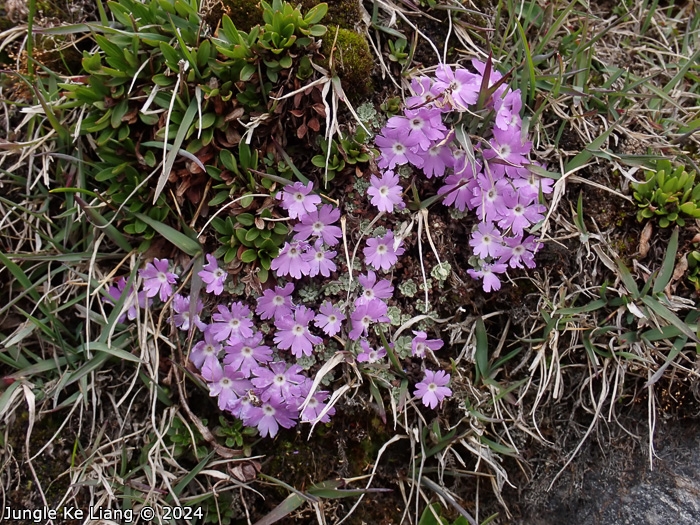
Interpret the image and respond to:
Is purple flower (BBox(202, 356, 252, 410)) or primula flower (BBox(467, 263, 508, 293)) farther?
primula flower (BBox(467, 263, 508, 293))

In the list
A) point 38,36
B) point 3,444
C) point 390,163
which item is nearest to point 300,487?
point 3,444

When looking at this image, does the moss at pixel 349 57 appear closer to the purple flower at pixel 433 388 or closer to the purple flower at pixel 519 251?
the purple flower at pixel 519 251

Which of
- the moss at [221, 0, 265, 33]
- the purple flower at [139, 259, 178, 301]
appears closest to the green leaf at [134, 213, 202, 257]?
the purple flower at [139, 259, 178, 301]

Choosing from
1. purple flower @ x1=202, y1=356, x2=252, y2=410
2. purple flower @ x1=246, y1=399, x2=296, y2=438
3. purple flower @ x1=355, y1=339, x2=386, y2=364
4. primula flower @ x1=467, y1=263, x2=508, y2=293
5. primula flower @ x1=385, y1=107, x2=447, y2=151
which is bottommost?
purple flower @ x1=246, y1=399, x2=296, y2=438

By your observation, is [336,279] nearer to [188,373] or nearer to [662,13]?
[188,373]

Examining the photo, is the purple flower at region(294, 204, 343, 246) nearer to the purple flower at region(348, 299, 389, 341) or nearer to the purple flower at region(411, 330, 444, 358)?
the purple flower at region(348, 299, 389, 341)

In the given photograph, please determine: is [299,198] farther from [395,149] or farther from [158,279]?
[158,279]
